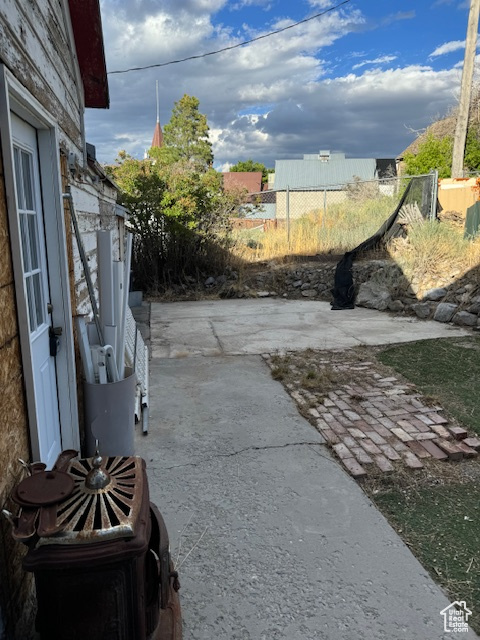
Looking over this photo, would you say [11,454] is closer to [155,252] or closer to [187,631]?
[187,631]

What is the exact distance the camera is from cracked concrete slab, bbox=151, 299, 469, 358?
6320 mm

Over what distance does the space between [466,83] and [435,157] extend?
434 inches

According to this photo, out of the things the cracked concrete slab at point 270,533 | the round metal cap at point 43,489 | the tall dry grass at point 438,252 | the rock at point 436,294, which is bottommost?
the cracked concrete slab at point 270,533

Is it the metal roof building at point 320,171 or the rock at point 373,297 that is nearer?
the rock at point 373,297

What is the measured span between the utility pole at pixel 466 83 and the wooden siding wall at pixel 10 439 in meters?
13.0

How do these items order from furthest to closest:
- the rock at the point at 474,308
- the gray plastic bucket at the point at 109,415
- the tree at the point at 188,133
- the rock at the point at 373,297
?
the tree at the point at 188,133
the rock at the point at 373,297
the rock at the point at 474,308
the gray plastic bucket at the point at 109,415

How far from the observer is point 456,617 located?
77.4 inches

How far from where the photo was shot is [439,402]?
4195mm

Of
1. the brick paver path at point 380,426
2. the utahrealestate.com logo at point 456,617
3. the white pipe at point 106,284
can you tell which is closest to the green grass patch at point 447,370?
the brick paver path at point 380,426

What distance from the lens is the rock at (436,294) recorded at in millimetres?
8172

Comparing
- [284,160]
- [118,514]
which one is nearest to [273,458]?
[118,514]

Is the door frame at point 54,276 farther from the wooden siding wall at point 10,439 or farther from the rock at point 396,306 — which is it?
the rock at point 396,306

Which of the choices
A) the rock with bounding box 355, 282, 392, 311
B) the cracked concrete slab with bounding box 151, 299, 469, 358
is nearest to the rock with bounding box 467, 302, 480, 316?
the cracked concrete slab with bounding box 151, 299, 469, 358

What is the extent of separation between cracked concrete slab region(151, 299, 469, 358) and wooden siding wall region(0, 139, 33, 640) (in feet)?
13.5
